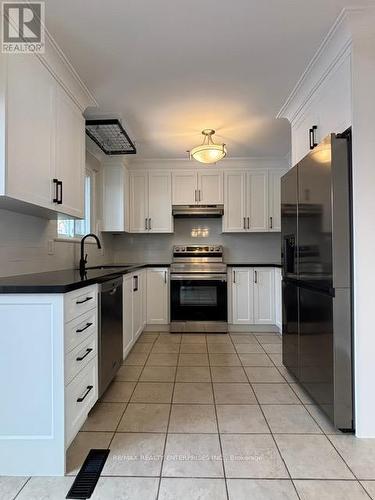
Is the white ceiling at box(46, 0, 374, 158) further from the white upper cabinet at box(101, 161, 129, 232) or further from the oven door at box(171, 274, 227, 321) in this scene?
the oven door at box(171, 274, 227, 321)

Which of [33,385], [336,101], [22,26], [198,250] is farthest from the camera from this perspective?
[198,250]

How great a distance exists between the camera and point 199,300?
13.9 feet

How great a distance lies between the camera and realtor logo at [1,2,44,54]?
159cm

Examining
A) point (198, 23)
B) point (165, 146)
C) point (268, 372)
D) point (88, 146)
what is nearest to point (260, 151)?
point (165, 146)

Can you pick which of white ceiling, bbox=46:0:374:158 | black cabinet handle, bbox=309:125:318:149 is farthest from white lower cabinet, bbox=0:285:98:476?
black cabinet handle, bbox=309:125:318:149

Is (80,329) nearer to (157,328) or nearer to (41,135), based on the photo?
(41,135)

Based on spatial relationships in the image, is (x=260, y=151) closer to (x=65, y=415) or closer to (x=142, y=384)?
(x=142, y=384)

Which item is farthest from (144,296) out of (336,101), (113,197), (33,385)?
(336,101)

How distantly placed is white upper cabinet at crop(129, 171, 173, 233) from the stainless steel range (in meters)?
0.76

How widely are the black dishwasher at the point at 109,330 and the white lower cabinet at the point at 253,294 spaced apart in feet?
6.74

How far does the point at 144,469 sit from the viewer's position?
1.53 meters

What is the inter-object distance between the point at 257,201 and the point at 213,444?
3.40m

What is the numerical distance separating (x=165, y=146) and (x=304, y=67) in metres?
2.00

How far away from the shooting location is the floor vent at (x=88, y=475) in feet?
4.53
